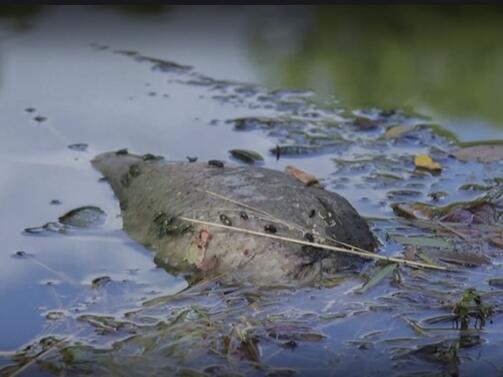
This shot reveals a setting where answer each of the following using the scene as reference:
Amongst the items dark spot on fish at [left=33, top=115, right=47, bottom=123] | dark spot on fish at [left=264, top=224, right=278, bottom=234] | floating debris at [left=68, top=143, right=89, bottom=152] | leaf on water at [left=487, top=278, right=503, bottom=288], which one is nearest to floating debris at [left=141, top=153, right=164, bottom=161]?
floating debris at [left=68, top=143, right=89, bottom=152]

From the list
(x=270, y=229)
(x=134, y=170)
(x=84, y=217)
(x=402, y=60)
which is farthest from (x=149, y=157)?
(x=402, y=60)

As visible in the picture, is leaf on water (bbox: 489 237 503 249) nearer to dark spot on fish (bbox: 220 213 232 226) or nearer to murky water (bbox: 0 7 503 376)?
murky water (bbox: 0 7 503 376)

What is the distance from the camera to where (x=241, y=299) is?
6.41 feet

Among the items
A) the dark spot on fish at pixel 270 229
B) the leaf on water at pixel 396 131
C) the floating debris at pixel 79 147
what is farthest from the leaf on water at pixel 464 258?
the floating debris at pixel 79 147

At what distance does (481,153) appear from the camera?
299 centimetres

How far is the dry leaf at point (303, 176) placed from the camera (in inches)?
103

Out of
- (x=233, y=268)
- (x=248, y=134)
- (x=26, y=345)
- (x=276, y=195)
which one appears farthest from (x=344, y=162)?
(x=26, y=345)

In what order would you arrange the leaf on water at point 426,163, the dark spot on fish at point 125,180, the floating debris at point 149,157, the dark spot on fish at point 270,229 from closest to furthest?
the dark spot on fish at point 270,229, the dark spot on fish at point 125,180, the floating debris at point 149,157, the leaf on water at point 426,163

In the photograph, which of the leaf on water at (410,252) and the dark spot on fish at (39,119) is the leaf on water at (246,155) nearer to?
the dark spot on fish at (39,119)

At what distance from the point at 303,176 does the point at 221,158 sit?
0.38m

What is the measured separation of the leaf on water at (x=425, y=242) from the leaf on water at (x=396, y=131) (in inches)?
37.8

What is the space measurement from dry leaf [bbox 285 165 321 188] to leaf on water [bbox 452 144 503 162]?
0.54 meters

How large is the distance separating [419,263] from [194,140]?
115 centimetres

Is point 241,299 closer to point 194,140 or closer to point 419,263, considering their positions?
point 419,263
